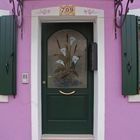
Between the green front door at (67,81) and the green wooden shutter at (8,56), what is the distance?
75 centimetres

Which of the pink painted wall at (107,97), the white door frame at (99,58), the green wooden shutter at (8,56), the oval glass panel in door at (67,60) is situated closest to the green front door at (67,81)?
the oval glass panel in door at (67,60)

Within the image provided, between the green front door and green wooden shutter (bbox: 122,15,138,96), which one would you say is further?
the green front door

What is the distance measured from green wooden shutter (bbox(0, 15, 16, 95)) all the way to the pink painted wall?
0.13 metres

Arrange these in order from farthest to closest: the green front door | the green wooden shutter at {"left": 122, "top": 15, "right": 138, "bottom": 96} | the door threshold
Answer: the green front door < the door threshold < the green wooden shutter at {"left": 122, "top": 15, "right": 138, "bottom": 96}

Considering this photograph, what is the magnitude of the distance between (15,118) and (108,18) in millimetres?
2606

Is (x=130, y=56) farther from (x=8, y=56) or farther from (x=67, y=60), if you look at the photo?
(x=8, y=56)

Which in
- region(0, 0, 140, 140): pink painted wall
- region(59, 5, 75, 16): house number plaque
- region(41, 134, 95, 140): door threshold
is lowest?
region(41, 134, 95, 140): door threshold

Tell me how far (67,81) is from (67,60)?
0.43 meters

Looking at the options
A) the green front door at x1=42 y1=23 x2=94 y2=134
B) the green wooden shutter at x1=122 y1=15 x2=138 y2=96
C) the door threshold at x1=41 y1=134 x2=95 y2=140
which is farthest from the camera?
the green front door at x1=42 y1=23 x2=94 y2=134

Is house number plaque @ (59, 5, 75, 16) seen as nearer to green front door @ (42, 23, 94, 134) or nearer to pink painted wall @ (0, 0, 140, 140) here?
pink painted wall @ (0, 0, 140, 140)

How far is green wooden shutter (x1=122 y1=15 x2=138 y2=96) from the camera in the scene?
6484 mm

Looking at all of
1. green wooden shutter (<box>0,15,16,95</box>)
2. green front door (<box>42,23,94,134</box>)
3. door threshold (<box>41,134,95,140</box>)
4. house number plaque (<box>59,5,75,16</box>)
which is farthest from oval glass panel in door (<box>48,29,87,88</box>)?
door threshold (<box>41,134,95,140</box>)

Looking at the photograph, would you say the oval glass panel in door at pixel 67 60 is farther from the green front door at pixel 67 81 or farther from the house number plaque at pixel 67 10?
the house number plaque at pixel 67 10

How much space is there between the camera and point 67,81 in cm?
711
